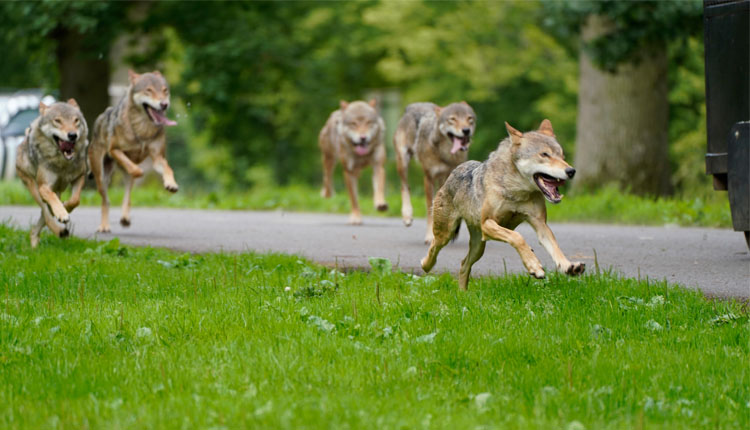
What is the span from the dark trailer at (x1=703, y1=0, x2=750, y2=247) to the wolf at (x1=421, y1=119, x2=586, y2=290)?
2.54m

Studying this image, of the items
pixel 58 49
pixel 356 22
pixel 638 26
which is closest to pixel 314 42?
pixel 356 22

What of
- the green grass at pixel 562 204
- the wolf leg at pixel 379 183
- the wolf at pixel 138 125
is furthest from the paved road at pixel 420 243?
A: the wolf at pixel 138 125

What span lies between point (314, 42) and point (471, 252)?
2364 cm

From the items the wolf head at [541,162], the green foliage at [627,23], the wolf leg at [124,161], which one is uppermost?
the green foliage at [627,23]

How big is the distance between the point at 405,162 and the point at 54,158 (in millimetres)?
4136

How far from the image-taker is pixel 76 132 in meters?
10.1

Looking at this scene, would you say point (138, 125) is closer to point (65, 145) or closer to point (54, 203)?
point (65, 145)

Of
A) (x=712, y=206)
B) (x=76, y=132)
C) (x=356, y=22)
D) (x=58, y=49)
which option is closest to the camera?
(x=76, y=132)

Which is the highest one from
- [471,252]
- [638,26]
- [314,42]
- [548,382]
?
[314,42]

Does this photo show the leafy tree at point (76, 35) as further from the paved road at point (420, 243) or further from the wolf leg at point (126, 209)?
the wolf leg at point (126, 209)

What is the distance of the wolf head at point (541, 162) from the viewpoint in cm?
643

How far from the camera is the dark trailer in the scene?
28.9 ft

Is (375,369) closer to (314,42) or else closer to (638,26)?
(638,26)

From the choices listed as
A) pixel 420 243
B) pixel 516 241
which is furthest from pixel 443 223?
pixel 420 243
